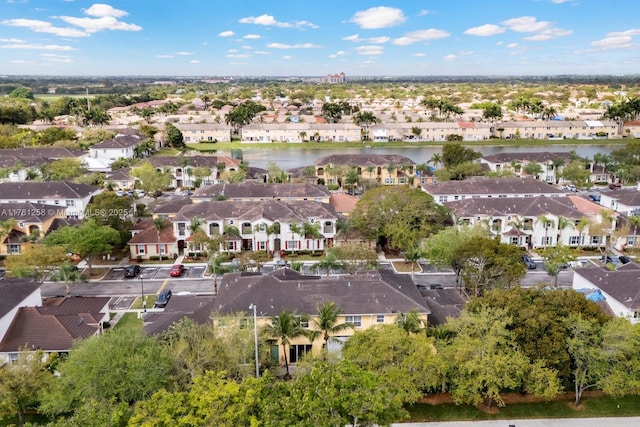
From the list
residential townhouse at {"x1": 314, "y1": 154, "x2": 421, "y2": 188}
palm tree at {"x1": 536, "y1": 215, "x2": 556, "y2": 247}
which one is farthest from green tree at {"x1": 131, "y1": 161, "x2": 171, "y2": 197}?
palm tree at {"x1": 536, "y1": 215, "x2": 556, "y2": 247}

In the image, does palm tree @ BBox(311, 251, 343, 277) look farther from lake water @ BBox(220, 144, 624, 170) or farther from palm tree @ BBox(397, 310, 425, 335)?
lake water @ BBox(220, 144, 624, 170)

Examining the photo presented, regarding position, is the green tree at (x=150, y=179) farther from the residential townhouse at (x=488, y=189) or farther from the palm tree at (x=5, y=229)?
the residential townhouse at (x=488, y=189)

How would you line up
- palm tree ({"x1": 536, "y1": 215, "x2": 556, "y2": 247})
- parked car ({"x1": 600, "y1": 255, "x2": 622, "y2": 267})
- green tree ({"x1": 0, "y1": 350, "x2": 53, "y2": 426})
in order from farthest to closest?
palm tree ({"x1": 536, "y1": 215, "x2": 556, "y2": 247}), parked car ({"x1": 600, "y1": 255, "x2": 622, "y2": 267}), green tree ({"x1": 0, "y1": 350, "x2": 53, "y2": 426})

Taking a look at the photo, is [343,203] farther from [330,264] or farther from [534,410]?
[534,410]

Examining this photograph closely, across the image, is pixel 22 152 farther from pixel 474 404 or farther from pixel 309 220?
pixel 474 404

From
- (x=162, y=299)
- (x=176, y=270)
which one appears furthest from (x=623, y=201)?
(x=162, y=299)

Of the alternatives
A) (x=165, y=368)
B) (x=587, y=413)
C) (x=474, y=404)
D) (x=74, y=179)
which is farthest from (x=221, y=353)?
(x=74, y=179)

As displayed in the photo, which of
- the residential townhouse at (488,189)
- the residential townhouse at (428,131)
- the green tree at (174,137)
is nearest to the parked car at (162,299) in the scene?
the residential townhouse at (488,189)
